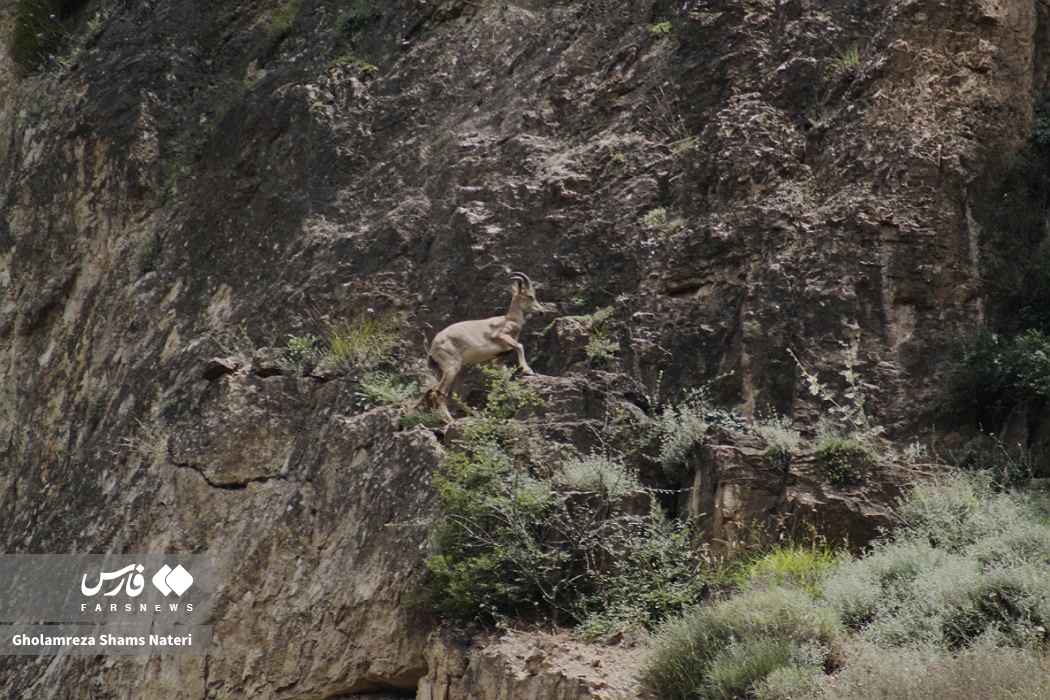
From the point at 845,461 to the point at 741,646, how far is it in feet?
8.24

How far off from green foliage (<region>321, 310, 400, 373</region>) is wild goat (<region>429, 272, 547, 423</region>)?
2.86 feet

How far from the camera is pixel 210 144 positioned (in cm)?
1786

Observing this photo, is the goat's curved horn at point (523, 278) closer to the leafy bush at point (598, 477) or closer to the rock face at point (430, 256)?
the rock face at point (430, 256)

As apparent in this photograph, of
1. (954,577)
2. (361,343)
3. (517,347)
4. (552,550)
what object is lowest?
(954,577)

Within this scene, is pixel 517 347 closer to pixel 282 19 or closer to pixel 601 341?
pixel 601 341

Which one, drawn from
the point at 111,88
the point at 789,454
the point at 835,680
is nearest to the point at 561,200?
the point at 789,454

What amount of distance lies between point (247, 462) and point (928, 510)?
7078 mm

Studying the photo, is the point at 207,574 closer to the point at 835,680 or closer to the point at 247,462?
the point at 247,462

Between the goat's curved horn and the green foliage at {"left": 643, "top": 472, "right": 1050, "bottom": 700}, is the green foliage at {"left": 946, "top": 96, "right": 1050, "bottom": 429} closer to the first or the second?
the green foliage at {"left": 643, "top": 472, "right": 1050, "bottom": 700}

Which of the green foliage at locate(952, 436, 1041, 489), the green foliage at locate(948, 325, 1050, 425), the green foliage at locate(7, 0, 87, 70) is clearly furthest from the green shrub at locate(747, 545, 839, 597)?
the green foliage at locate(7, 0, 87, 70)

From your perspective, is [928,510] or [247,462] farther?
[247,462]

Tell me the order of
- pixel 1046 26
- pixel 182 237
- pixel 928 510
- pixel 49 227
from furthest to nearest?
pixel 49 227, pixel 182 237, pixel 1046 26, pixel 928 510

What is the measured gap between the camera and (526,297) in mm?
13711

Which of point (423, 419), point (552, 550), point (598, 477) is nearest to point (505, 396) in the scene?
point (423, 419)
